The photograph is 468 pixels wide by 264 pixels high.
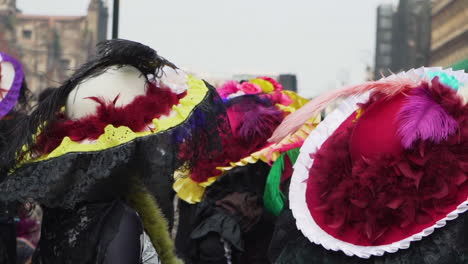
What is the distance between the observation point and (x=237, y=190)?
187 inches

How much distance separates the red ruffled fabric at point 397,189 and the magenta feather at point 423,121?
24mm

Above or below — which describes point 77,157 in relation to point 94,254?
above

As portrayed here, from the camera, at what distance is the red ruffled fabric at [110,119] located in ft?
9.42

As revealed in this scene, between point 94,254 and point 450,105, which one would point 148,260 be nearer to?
point 94,254

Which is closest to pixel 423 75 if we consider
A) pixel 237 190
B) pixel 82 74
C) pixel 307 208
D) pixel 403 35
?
pixel 307 208

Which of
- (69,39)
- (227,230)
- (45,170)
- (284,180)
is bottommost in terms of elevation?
(69,39)

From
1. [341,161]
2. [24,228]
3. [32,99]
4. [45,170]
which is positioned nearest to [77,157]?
[45,170]

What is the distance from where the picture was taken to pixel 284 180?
431cm

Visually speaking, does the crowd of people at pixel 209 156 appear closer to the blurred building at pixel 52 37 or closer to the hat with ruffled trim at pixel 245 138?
the hat with ruffled trim at pixel 245 138

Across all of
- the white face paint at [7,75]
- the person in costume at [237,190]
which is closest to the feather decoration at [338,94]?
the person in costume at [237,190]

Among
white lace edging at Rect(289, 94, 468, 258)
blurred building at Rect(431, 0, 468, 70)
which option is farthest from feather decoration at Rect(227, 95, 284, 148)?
blurred building at Rect(431, 0, 468, 70)

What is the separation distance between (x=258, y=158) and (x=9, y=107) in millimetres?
1498

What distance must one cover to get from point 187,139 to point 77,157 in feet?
1.38

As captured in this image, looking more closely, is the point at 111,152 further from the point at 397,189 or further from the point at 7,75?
the point at 7,75
